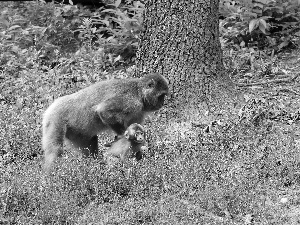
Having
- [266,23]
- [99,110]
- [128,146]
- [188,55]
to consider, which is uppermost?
[188,55]

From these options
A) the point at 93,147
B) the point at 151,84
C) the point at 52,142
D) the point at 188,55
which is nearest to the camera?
the point at 52,142

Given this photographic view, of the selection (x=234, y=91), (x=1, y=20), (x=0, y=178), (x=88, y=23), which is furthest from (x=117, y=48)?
(x=0, y=178)

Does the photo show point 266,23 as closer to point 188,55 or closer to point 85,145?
point 188,55

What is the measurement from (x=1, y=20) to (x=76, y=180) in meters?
8.72

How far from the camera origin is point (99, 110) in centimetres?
795

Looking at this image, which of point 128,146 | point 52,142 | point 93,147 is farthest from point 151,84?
point 52,142

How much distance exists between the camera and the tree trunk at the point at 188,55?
30.7 feet

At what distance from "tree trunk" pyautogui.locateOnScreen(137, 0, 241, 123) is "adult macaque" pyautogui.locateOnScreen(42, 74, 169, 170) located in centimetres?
105

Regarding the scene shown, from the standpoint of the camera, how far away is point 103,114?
7906 mm

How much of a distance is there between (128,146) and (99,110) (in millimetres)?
612

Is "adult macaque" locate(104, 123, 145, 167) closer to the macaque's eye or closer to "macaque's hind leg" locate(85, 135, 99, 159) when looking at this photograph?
"macaque's hind leg" locate(85, 135, 99, 159)

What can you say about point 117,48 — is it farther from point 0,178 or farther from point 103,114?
point 0,178

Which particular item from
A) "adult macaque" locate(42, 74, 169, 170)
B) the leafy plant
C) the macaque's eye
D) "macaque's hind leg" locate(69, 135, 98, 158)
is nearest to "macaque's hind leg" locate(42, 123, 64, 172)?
"adult macaque" locate(42, 74, 169, 170)

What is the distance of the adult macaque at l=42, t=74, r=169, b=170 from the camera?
8.00 metres
